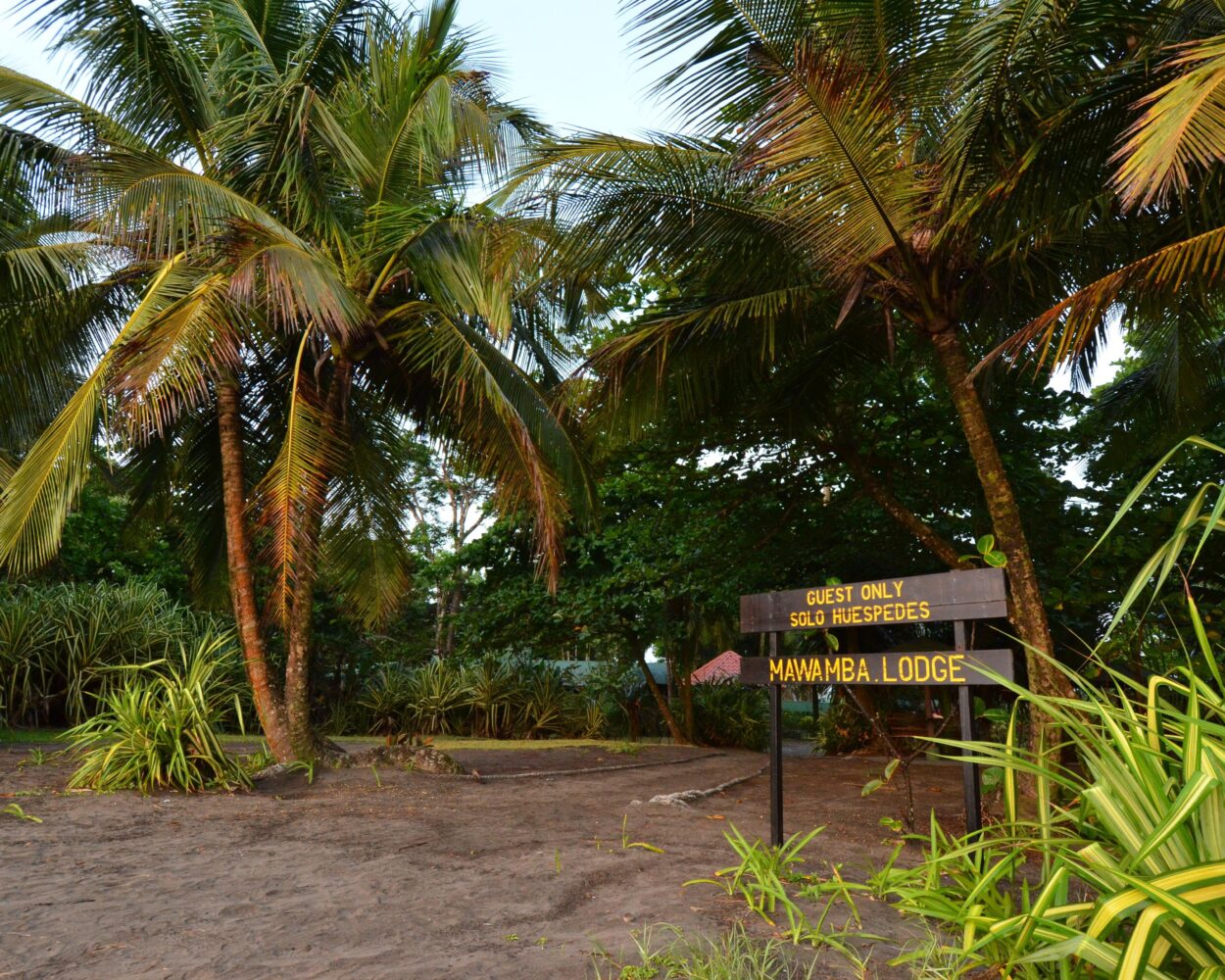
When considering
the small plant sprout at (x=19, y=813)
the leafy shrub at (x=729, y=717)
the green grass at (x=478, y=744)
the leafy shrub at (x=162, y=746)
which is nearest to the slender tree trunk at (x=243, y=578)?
the leafy shrub at (x=162, y=746)

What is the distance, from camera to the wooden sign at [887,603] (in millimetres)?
A: 4609

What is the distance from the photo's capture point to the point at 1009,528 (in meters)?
Result: 6.30

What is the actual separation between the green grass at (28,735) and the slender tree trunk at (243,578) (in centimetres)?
244

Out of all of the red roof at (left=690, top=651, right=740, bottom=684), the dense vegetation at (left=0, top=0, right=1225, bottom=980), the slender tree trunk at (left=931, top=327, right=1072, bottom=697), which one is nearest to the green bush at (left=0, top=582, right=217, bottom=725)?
the dense vegetation at (left=0, top=0, right=1225, bottom=980)

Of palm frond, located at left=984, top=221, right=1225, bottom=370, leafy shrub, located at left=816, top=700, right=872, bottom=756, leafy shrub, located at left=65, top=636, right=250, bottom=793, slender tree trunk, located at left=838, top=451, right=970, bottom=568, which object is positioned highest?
palm frond, located at left=984, top=221, right=1225, bottom=370

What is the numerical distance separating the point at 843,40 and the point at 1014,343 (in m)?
2.19

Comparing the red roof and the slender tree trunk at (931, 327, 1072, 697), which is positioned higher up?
the slender tree trunk at (931, 327, 1072, 697)

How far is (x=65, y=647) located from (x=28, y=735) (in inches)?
47.1

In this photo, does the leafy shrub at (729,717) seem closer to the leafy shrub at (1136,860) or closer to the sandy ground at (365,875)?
the sandy ground at (365,875)

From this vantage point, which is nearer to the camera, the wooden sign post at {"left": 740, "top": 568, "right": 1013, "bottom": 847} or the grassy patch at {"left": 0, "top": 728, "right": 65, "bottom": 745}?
the wooden sign post at {"left": 740, "top": 568, "right": 1013, "bottom": 847}

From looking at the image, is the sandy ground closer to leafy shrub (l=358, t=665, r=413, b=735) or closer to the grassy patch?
the grassy patch

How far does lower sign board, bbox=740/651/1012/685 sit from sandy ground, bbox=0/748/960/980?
0.99m

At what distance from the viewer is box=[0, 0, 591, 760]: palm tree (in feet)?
22.1

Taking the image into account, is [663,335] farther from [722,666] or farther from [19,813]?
[722,666]
